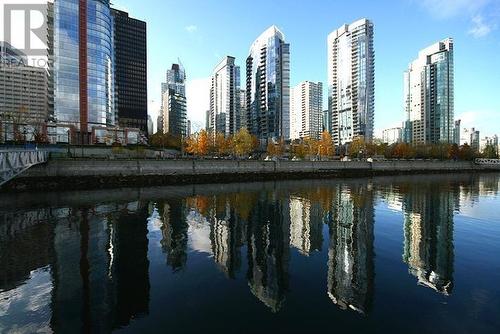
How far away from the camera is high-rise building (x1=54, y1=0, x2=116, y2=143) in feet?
347

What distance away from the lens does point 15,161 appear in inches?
1221

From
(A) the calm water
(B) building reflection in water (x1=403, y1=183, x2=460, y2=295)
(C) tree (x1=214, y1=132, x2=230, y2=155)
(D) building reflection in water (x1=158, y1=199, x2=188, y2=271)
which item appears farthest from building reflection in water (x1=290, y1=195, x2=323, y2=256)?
(C) tree (x1=214, y1=132, x2=230, y2=155)

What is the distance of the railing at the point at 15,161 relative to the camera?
25.5m

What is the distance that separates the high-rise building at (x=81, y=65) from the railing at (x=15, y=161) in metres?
65.0

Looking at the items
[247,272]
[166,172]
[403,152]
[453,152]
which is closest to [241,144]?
[166,172]

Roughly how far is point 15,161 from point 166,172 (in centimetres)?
3417

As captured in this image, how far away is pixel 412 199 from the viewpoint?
44.3 m

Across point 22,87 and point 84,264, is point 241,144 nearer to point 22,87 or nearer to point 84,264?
point 84,264

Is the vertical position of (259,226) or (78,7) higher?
(78,7)

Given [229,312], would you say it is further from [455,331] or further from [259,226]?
[259,226]

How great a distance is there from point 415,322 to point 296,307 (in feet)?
14.1

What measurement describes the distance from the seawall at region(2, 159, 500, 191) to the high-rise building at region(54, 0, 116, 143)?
6139 cm

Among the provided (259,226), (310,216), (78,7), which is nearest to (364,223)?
(310,216)

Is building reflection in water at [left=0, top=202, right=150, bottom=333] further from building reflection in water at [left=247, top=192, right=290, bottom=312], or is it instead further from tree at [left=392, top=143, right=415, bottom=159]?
tree at [left=392, top=143, right=415, bottom=159]
